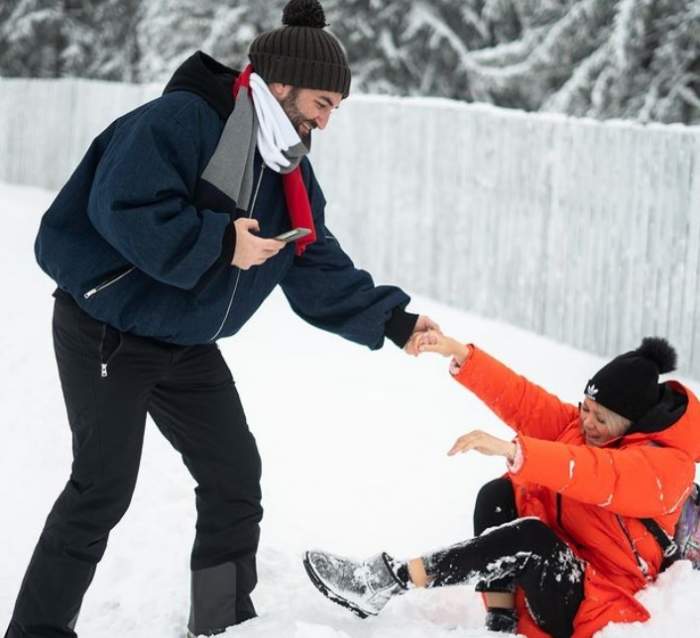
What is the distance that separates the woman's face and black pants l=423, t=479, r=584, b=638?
0.36 metres

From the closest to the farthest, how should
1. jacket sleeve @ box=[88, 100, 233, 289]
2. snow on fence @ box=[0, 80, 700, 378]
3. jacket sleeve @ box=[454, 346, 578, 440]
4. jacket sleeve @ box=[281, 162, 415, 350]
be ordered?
1. jacket sleeve @ box=[88, 100, 233, 289]
2. jacket sleeve @ box=[281, 162, 415, 350]
3. jacket sleeve @ box=[454, 346, 578, 440]
4. snow on fence @ box=[0, 80, 700, 378]

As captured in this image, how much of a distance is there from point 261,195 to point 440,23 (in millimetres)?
18012

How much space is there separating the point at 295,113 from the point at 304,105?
0.04 metres

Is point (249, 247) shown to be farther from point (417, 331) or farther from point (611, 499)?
point (611, 499)

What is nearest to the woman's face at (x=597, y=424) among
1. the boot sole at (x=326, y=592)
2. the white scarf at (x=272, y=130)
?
the boot sole at (x=326, y=592)

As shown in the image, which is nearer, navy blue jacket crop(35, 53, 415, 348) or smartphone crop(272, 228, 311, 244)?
navy blue jacket crop(35, 53, 415, 348)

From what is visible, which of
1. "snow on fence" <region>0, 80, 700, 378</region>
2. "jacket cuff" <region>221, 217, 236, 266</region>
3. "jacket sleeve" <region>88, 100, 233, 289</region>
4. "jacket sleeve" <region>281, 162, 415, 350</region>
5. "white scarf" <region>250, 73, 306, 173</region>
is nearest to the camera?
"jacket sleeve" <region>88, 100, 233, 289</region>

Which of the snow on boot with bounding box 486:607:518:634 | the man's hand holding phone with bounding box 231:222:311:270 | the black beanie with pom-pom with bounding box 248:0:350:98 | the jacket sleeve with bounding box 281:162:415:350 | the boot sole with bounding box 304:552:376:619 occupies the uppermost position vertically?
the black beanie with pom-pom with bounding box 248:0:350:98

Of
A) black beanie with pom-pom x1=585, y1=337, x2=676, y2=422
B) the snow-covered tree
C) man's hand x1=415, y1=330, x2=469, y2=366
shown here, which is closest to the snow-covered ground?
black beanie with pom-pom x1=585, y1=337, x2=676, y2=422

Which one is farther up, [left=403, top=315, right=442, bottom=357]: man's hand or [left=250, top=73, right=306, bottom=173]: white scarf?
[left=250, top=73, right=306, bottom=173]: white scarf

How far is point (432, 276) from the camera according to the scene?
10289 millimetres

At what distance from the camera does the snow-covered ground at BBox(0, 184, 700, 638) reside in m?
3.94

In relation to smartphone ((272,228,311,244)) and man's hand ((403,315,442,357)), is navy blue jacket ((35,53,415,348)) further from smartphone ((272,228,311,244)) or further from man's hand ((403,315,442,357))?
man's hand ((403,315,442,357))

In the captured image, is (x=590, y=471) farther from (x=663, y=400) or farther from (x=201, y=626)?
(x=201, y=626)
